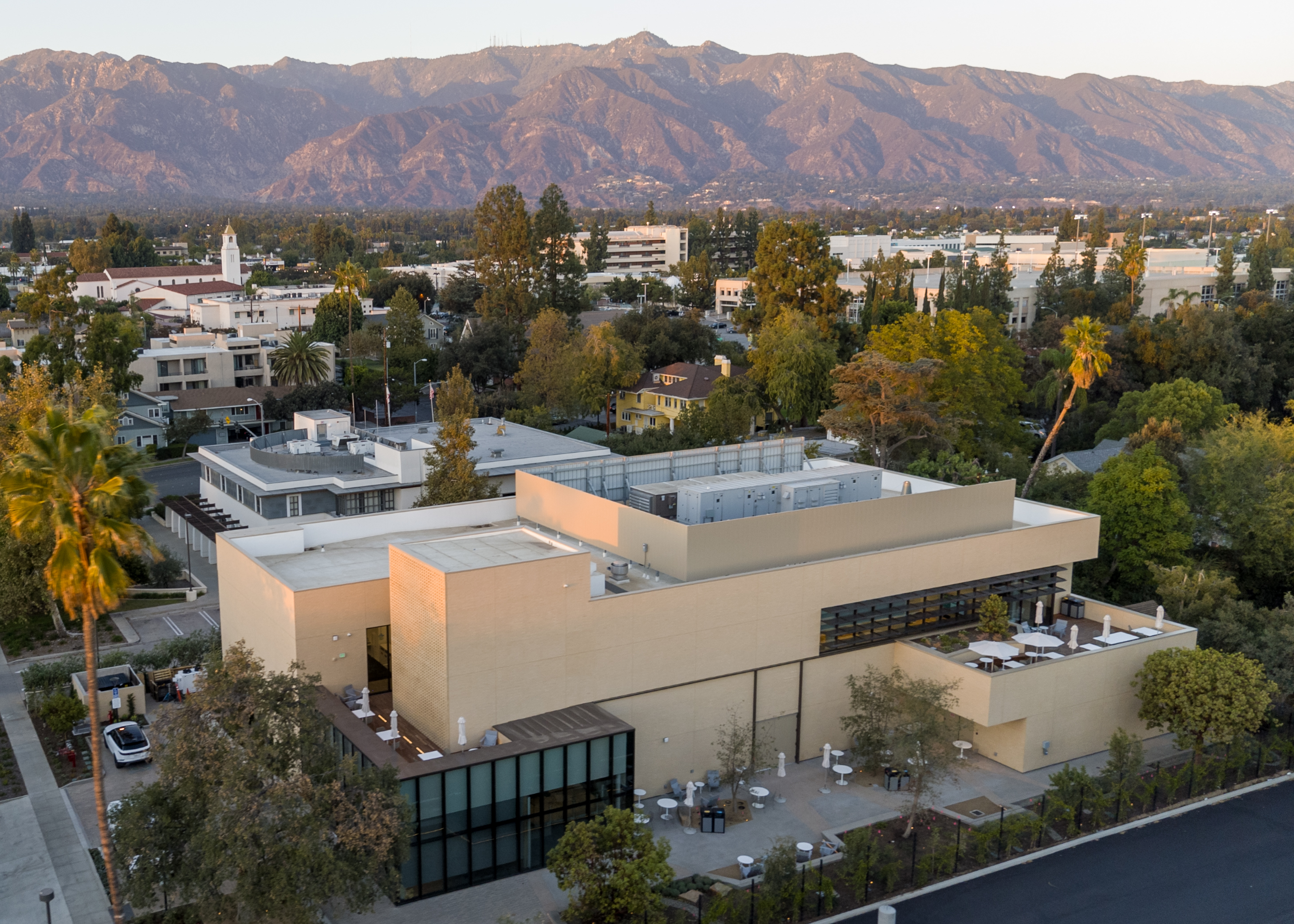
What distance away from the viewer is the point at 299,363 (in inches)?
3031

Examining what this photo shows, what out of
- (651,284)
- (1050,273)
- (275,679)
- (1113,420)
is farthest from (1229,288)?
(275,679)

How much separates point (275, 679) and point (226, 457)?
34.1m

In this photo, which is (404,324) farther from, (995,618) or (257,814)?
(257,814)

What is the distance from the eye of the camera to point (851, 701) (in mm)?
29391

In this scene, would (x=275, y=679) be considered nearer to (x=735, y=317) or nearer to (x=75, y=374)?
(x=75, y=374)

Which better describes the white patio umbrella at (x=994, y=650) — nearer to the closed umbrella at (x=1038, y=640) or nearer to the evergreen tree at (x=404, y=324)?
the closed umbrella at (x=1038, y=640)

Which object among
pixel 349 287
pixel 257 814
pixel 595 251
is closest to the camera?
pixel 257 814

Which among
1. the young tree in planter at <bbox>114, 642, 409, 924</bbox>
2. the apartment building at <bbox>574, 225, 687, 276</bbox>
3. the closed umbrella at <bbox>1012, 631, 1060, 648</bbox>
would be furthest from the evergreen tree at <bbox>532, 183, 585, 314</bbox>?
the apartment building at <bbox>574, 225, 687, 276</bbox>

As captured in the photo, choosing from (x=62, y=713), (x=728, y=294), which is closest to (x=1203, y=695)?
(x=62, y=713)

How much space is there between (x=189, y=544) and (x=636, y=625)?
93.2ft

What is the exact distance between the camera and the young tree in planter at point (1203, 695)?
2816 cm

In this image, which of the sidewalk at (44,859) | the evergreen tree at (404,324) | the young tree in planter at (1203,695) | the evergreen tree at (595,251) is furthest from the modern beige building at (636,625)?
the evergreen tree at (595,251)

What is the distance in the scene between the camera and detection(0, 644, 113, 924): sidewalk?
22.0 metres

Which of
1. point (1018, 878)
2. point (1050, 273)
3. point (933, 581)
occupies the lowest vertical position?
point (1018, 878)
